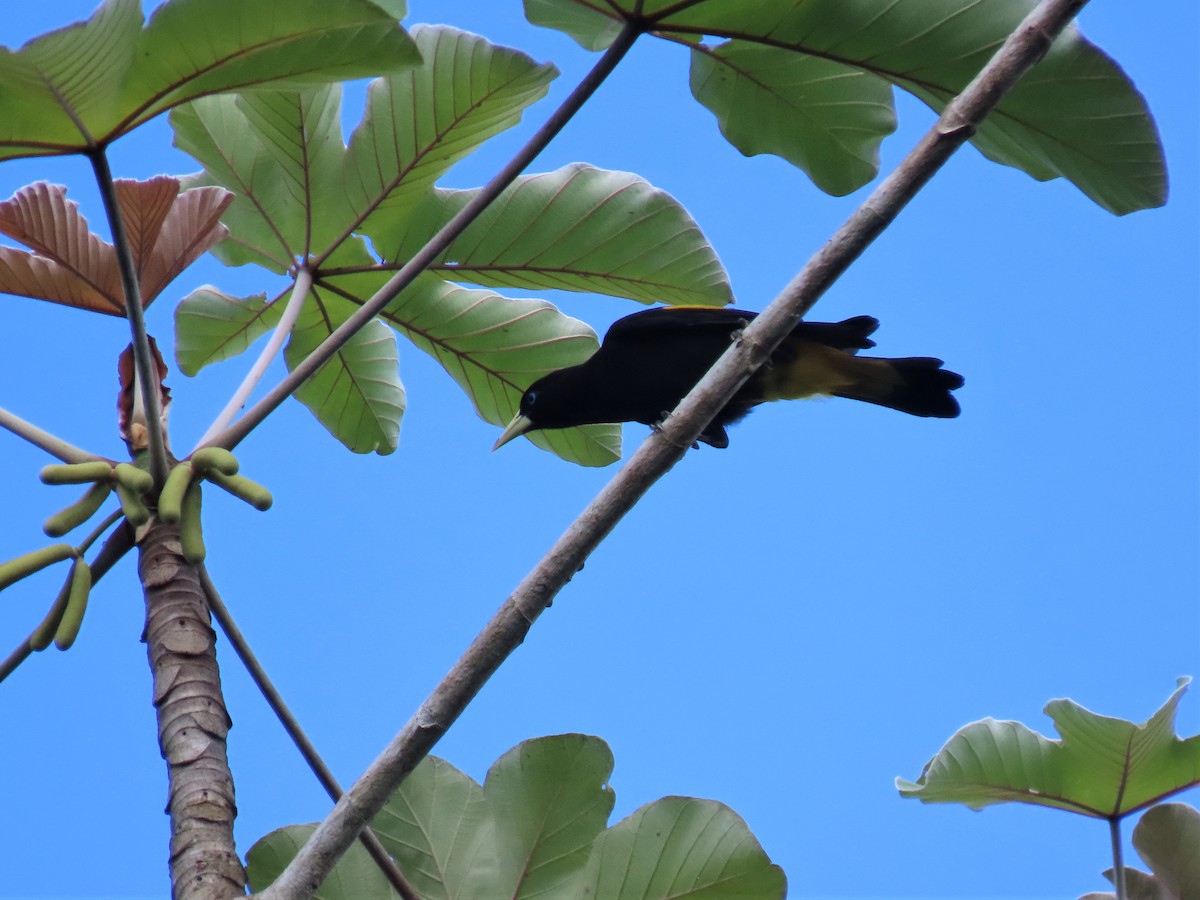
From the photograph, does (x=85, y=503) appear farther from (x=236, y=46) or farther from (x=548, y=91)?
(x=548, y=91)

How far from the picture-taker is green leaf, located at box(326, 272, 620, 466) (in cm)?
311

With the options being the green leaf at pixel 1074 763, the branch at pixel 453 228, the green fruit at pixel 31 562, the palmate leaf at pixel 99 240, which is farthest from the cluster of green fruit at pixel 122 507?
the green leaf at pixel 1074 763

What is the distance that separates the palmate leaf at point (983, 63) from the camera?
2119 millimetres

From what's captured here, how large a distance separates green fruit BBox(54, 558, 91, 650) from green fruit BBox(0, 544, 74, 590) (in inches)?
1.2

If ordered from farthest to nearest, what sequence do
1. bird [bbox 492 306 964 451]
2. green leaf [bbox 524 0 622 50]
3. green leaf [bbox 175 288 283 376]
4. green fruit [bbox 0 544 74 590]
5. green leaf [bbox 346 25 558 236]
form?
bird [bbox 492 306 964 451]
green leaf [bbox 175 288 283 376]
green leaf [bbox 346 25 558 236]
green leaf [bbox 524 0 622 50]
green fruit [bbox 0 544 74 590]

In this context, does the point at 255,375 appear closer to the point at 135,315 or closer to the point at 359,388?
the point at 135,315

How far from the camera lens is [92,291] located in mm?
2490

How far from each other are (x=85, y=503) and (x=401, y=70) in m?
0.97

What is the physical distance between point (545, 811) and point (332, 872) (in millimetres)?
439

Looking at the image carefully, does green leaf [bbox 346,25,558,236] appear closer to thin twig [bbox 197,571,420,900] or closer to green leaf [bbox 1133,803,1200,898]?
thin twig [bbox 197,571,420,900]

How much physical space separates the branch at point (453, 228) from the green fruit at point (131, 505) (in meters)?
0.19

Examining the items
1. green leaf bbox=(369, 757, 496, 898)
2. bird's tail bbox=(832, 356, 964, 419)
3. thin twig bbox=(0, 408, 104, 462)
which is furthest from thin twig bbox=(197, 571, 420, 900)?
bird's tail bbox=(832, 356, 964, 419)

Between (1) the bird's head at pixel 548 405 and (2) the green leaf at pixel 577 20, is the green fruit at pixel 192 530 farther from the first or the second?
(1) the bird's head at pixel 548 405

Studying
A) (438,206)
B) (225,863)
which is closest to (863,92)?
(438,206)
